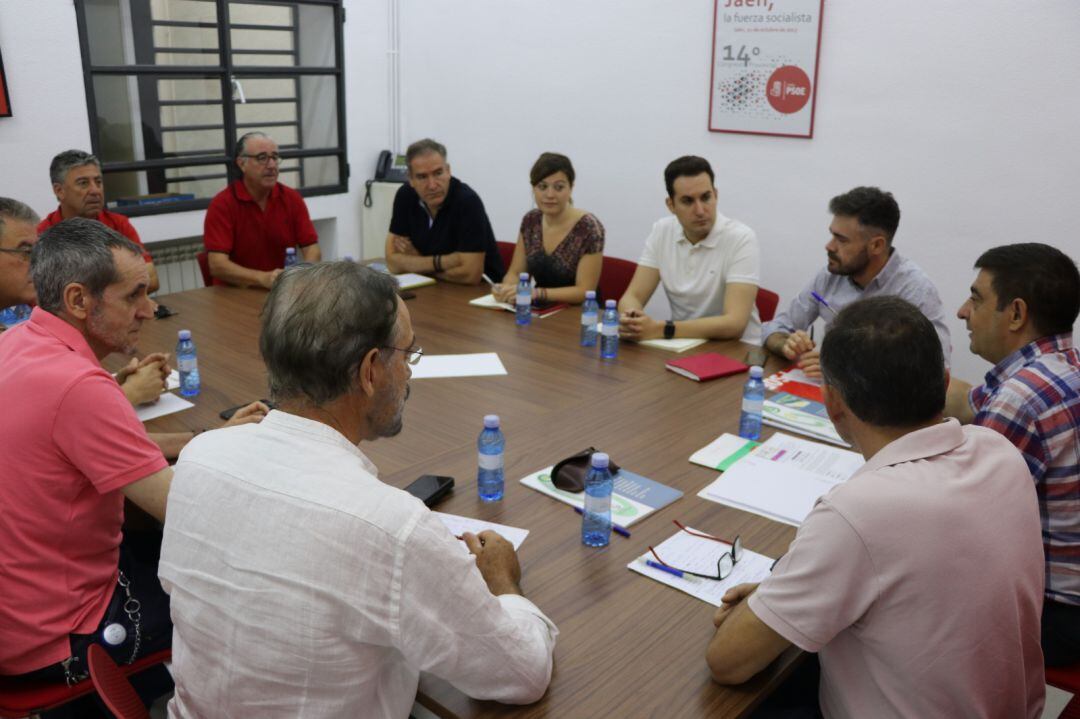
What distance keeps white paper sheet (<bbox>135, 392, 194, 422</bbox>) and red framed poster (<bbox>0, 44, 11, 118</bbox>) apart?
2822mm

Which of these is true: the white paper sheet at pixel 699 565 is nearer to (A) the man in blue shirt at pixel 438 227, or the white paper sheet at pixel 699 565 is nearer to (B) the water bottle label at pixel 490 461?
(B) the water bottle label at pixel 490 461

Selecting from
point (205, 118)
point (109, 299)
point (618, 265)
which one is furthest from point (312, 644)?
point (205, 118)

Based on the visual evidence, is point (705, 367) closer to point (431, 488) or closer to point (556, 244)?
point (431, 488)

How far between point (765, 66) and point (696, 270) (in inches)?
57.7

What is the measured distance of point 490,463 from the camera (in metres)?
1.96

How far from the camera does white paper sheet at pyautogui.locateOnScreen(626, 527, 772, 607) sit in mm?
1623

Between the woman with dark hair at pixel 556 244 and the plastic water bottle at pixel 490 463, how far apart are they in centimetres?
185

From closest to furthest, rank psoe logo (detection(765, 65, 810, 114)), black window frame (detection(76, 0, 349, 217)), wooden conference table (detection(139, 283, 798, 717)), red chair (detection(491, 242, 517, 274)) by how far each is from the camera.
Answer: wooden conference table (detection(139, 283, 798, 717)) < psoe logo (detection(765, 65, 810, 114)) < red chair (detection(491, 242, 517, 274)) < black window frame (detection(76, 0, 349, 217))

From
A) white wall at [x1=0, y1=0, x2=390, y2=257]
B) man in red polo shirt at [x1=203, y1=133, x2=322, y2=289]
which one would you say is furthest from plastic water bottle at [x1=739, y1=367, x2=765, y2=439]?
white wall at [x1=0, y1=0, x2=390, y2=257]

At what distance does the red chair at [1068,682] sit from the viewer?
178cm

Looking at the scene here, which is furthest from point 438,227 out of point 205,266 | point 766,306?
point 766,306

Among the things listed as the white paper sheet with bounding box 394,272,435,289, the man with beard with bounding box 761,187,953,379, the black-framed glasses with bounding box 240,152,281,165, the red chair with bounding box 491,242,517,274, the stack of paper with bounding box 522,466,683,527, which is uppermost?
the black-framed glasses with bounding box 240,152,281,165

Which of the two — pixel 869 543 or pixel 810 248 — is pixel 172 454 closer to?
pixel 869 543

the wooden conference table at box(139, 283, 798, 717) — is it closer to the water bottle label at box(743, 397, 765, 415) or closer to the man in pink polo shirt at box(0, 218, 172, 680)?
the water bottle label at box(743, 397, 765, 415)
